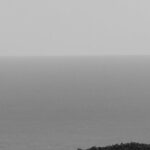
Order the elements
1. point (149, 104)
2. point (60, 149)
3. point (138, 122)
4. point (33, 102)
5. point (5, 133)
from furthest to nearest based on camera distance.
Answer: point (33, 102), point (149, 104), point (138, 122), point (5, 133), point (60, 149)

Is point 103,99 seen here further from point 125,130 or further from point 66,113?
point 125,130

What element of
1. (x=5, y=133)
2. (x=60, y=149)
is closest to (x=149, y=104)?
(x=5, y=133)

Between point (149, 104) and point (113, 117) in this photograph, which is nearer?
point (113, 117)

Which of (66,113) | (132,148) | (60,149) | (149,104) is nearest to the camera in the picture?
(132,148)

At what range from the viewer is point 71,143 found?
83500mm

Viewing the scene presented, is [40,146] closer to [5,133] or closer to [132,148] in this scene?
[5,133]

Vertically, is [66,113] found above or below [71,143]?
above

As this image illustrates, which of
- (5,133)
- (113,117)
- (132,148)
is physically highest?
(113,117)

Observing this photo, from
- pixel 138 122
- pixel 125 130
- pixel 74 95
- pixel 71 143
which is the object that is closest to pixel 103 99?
pixel 74 95

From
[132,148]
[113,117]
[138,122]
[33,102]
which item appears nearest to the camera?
[132,148]

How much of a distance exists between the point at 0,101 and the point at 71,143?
79.0m

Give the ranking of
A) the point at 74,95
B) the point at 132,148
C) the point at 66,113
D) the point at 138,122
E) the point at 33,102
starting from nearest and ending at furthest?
the point at 132,148 < the point at 138,122 < the point at 66,113 < the point at 33,102 < the point at 74,95

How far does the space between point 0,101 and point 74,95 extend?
96.1ft

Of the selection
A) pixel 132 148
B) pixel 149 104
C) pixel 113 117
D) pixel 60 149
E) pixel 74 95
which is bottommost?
pixel 132 148
